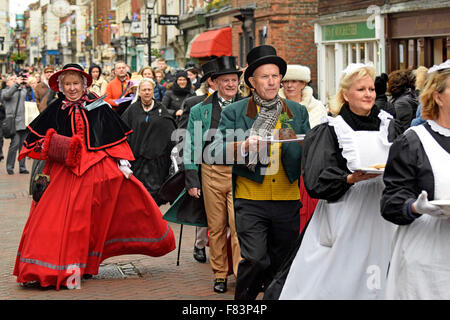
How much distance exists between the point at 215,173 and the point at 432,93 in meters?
3.24

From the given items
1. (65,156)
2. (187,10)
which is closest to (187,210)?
(65,156)

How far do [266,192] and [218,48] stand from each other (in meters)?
26.7

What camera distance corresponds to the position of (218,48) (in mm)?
32188

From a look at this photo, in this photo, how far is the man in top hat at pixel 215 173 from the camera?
7215 mm

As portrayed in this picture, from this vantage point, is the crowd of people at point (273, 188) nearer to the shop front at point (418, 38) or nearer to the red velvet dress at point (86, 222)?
the red velvet dress at point (86, 222)

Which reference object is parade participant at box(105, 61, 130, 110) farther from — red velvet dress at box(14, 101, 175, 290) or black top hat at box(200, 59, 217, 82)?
red velvet dress at box(14, 101, 175, 290)

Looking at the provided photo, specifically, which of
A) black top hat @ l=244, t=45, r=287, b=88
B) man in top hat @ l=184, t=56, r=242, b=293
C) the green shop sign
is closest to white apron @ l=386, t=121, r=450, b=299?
black top hat @ l=244, t=45, r=287, b=88

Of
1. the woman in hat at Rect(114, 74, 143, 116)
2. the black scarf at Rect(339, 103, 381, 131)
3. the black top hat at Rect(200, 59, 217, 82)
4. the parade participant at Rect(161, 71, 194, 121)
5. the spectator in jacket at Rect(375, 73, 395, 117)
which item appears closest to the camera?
the black scarf at Rect(339, 103, 381, 131)

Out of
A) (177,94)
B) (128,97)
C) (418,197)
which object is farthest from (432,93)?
(177,94)

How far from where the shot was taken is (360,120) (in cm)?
504

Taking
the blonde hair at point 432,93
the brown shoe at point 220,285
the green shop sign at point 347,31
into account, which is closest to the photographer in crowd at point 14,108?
the green shop sign at point 347,31

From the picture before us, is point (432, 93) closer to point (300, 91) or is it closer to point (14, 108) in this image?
point (300, 91)

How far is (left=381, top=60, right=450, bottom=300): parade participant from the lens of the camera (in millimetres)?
4027

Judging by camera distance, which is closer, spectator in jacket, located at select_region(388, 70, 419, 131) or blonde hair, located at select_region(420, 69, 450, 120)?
blonde hair, located at select_region(420, 69, 450, 120)
